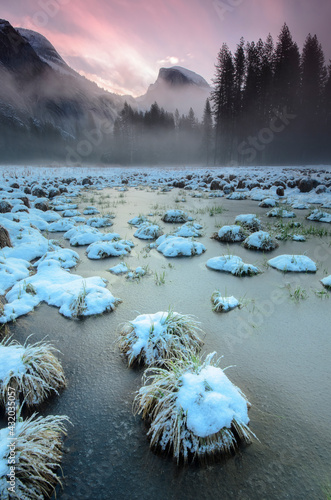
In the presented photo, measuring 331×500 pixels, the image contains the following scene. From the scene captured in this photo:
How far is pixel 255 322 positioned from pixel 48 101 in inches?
5548

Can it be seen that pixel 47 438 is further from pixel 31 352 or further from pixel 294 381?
pixel 294 381

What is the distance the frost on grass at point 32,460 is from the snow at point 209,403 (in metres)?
0.99

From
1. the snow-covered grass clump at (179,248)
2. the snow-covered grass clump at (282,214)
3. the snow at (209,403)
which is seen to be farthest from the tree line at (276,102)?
the snow at (209,403)

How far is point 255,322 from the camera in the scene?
370 cm

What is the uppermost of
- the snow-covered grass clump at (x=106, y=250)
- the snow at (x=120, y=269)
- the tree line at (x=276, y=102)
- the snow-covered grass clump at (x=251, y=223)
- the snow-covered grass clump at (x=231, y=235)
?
the tree line at (x=276, y=102)

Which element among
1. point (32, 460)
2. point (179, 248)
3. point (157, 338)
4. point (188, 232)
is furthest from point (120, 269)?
point (32, 460)

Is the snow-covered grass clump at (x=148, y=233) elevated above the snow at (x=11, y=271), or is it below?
above

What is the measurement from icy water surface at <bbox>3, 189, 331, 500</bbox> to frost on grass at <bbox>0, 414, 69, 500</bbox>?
0.10m

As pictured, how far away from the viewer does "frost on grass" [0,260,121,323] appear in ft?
12.9

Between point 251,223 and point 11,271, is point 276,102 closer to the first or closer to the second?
point 251,223

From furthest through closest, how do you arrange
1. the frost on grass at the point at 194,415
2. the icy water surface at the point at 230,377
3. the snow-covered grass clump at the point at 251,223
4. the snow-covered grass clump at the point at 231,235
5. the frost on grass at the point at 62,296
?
the snow-covered grass clump at the point at 251,223
the snow-covered grass clump at the point at 231,235
the frost on grass at the point at 62,296
the frost on grass at the point at 194,415
the icy water surface at the point at 230,377

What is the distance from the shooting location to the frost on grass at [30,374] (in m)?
2.38

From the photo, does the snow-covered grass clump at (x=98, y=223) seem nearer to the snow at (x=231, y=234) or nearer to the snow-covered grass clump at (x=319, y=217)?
the snow at (x=231, y=234)

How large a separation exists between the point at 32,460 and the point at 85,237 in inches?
239
